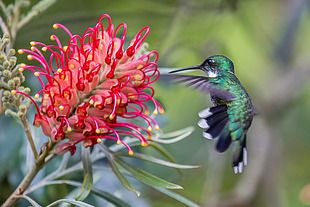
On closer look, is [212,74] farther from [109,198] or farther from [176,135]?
[109,198]

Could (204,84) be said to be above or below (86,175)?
above

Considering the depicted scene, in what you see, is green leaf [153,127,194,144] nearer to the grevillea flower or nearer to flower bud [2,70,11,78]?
the grevillea flower

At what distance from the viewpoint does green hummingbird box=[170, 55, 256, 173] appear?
1.29 meters

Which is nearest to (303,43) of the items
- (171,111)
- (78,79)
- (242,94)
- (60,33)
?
(171,111)

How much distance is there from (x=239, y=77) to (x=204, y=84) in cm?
137

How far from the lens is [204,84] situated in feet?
4.33

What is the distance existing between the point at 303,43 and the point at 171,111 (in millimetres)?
824

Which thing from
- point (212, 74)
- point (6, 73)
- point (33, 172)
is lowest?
point (33, 172)

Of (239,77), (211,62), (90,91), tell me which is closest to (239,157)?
(211,62)

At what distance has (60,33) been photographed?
79.1 inches

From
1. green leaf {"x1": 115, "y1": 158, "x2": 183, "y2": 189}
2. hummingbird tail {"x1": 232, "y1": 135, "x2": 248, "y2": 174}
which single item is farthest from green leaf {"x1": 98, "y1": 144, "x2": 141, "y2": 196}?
hummingbird tail {"x1": 232, "y1": 135, "x2": 248, "y2": 174}

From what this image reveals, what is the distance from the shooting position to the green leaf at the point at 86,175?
117 centimetres

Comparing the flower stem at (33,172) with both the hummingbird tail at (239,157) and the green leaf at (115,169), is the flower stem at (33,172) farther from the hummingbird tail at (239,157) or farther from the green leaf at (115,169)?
the hummingbird tail at (239,157)

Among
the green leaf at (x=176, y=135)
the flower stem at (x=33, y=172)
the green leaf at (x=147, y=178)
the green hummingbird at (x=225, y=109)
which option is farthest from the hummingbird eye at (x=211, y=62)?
the flower stem at (x=33, y=172)
